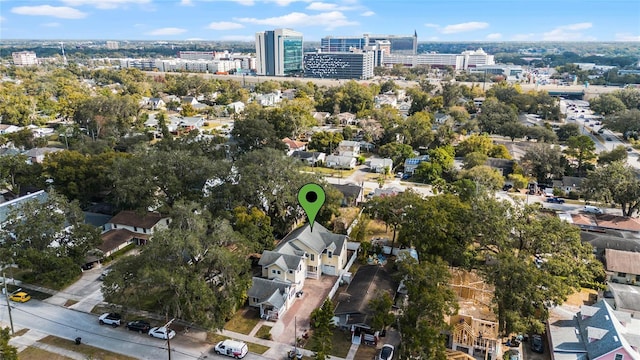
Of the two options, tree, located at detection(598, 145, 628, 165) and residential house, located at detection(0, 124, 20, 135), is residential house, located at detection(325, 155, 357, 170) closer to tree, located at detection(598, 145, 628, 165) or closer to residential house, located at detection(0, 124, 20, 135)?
tree, located at detection(598, 145, 628, 165)

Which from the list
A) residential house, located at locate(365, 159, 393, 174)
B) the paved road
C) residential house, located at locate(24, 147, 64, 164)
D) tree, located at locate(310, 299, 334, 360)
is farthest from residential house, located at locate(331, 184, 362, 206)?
residential house, located at locate(24, 147, 64, 164)

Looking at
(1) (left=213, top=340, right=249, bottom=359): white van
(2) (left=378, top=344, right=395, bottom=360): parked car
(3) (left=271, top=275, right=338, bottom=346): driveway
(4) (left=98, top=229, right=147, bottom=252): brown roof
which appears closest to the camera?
(2) (left=378, top=344, right=395, bottom=360): parked car

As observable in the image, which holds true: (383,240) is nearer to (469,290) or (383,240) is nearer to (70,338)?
(469,290)

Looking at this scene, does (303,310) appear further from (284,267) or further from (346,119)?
(346,119)

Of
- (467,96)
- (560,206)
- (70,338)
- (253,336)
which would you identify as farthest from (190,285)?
(467,96)

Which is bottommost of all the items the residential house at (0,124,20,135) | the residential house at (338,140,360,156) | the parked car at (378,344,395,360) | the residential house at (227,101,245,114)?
the parked car at (378,344,395,360)

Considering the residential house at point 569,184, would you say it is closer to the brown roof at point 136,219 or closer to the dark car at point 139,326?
the brown roof at point 136,219

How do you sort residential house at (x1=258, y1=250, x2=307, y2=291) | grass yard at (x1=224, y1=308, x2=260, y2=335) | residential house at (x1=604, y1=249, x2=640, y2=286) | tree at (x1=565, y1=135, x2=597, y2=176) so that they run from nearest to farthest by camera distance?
grass yard at (x1=224, y1=308, x2=260, y2=335), residential house at (x1=258, y1=250, x2=307, y2=291), residential house at (x1=604, y1=249, x2=640, y2=286), tree at (x1=565, y1=135, x2=597, y2=176)
